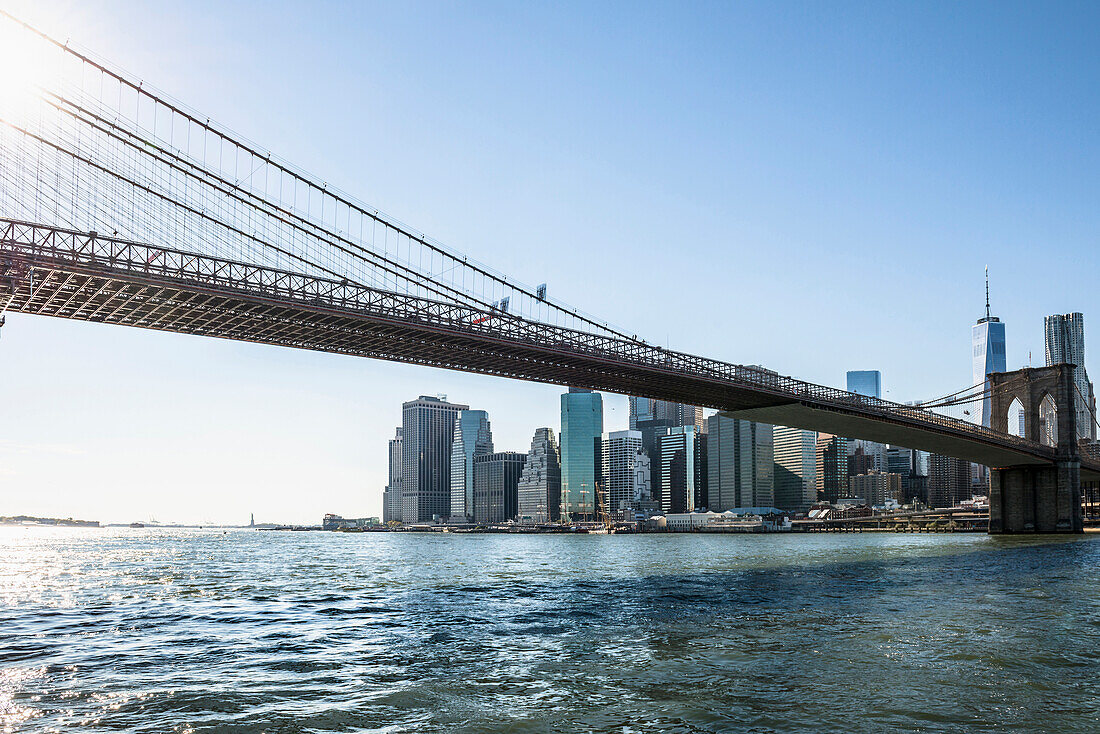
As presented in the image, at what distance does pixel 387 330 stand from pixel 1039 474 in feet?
236

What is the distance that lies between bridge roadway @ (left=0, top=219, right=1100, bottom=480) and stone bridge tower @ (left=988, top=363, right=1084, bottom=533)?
33.4 feet

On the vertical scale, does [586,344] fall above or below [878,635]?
above

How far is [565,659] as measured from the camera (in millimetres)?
15336

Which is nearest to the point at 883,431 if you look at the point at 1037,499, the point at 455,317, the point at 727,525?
the point at 1037,499

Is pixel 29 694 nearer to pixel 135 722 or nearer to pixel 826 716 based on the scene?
pixel 135 722

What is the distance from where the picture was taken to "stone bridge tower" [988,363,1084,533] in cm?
8188

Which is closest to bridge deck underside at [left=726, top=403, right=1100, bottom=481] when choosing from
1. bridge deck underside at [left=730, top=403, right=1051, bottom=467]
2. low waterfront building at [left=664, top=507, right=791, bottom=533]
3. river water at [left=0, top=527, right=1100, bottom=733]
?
bridge deck underside at [left=730, top=403, right=1051, bottom=467]

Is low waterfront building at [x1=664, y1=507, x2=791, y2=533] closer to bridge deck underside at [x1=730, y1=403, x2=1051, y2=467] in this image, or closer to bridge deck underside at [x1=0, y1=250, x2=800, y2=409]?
bridge deck underside at [x1=730, y1=403, x2=1051, y2=467]

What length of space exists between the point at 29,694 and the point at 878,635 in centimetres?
1519

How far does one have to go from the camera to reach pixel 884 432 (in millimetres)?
77875

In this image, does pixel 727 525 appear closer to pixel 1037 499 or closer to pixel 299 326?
pixel 1037 499

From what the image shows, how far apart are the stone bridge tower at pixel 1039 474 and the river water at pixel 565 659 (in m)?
61.1

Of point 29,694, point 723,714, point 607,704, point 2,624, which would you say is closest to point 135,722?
point 29,694

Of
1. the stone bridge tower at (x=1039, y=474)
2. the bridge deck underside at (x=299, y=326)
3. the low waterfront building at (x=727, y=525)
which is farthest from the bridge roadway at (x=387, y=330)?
the low waterfront building at (x=727, y=525)
